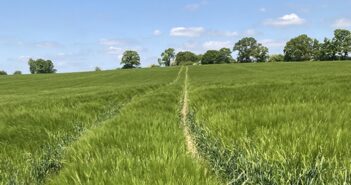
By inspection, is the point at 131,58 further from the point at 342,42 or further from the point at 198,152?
the point at 198,152

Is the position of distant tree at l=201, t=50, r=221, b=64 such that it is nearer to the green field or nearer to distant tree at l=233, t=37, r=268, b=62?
distant tree at l=233, t=37, r=268, b=62

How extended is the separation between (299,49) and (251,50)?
25.5m

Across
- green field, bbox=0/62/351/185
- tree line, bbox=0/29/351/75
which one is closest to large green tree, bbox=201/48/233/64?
tree line, bbox=0/29/351/75

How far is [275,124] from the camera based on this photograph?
6430mm

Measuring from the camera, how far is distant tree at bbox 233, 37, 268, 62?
574ft

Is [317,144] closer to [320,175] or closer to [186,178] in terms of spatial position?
[320,175]

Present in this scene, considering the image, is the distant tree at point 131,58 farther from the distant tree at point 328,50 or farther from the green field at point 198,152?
the green field at point 198,152

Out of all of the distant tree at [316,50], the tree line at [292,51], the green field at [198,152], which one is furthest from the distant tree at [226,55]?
the green field at [198,152]

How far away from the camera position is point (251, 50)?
176 m

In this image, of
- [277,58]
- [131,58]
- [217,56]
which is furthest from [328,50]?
[131,58]

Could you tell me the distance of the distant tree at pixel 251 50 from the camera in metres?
175

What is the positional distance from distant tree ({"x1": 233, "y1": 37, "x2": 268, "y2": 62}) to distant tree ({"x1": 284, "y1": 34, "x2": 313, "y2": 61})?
18352 mm

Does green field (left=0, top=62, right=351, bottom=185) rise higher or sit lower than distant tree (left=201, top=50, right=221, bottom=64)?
higher

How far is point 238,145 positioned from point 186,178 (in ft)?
5.49
